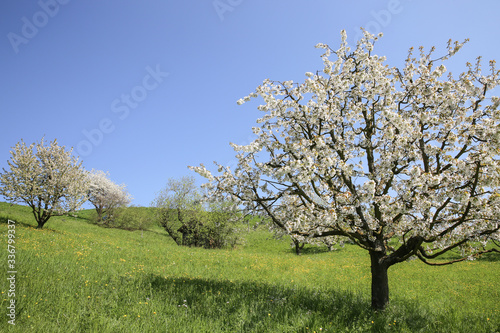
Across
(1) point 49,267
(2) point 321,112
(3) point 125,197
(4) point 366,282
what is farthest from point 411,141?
(3) point 125,197

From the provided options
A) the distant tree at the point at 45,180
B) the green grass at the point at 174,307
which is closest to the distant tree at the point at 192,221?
the distant tree at the point at 45,180

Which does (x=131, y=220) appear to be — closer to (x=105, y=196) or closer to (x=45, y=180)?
(x=105, y=196)

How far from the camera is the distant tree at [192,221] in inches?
1312

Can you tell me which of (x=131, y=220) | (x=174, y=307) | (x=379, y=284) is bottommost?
(x=131, y=220)

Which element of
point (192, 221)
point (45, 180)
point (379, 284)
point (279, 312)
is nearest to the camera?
point (279, 312)

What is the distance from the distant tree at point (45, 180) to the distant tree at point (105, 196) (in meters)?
29.1

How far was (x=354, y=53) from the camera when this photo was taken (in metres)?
9.21

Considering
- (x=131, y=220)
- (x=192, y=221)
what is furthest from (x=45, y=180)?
(x=131, y=220)

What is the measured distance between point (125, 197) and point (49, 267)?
56166 millimetres

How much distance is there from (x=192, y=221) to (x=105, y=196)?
3367 centimetres

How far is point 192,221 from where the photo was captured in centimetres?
3434

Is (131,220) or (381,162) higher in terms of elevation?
(381,162)

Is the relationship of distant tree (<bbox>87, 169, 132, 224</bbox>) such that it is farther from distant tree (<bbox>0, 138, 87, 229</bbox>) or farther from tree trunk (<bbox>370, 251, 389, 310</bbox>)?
tree trunk (<bbox>370, 251, 389, 310</bbox>)

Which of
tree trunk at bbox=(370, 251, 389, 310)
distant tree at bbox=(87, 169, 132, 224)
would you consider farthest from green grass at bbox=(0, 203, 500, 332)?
distant tree at bbox=(87, 169, 132, 224)
